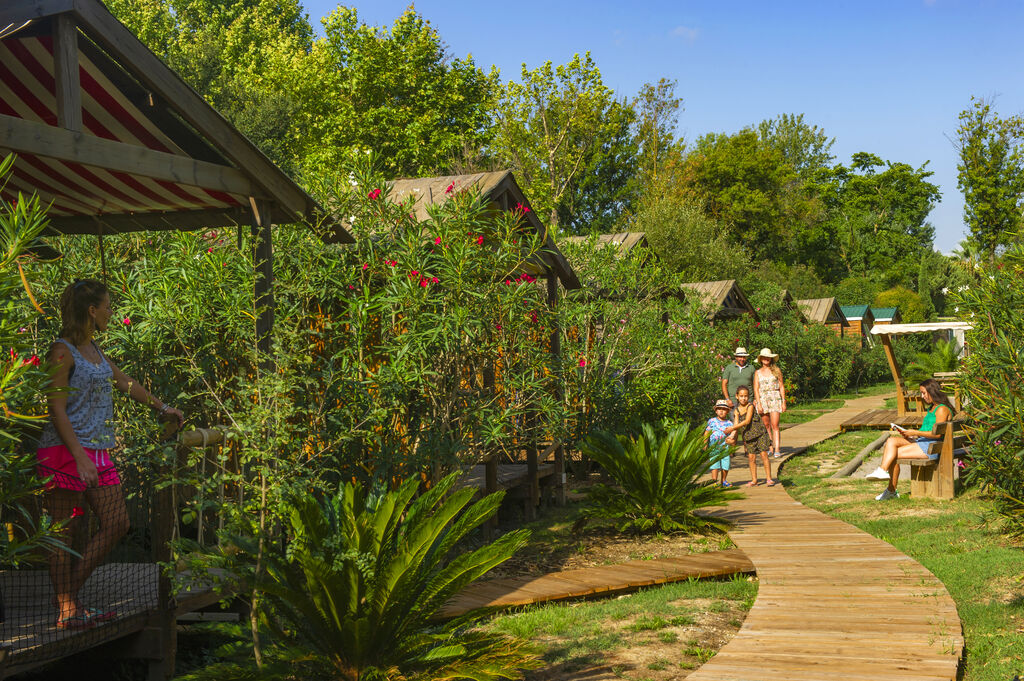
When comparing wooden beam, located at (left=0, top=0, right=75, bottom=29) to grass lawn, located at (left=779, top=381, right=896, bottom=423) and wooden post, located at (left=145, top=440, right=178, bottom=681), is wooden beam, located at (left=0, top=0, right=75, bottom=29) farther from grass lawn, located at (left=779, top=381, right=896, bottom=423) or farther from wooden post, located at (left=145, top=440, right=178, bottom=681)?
grass lawn, located at (left=779, top=381, right=896, bottom=423)

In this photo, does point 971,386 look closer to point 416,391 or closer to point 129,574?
point 416,391

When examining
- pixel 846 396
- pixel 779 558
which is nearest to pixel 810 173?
pixel 846 396

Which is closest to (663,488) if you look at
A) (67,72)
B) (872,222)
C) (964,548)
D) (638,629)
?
(964,548)

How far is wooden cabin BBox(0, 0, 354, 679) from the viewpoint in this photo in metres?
4.77

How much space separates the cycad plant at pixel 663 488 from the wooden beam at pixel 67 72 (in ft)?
21.1

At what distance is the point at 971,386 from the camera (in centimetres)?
714

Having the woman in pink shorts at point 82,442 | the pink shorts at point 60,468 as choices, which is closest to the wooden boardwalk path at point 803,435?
the woman in pink shorts at point 82,442

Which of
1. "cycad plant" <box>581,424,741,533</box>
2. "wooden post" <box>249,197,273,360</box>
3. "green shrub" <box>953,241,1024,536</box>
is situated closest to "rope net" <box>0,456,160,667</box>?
"wooden post" <box>249,197,273,360</box>

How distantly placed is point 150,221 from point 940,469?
9375 mm

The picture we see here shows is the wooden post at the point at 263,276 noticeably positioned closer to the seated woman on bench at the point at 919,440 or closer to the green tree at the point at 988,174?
the seated woman on bench at the point at 919,440

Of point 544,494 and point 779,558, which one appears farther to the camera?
point 544,494

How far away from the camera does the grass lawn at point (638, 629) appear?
552 centimetres

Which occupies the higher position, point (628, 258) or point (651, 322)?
point (628, 258)

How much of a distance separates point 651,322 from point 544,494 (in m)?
3.29
